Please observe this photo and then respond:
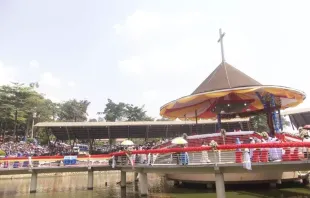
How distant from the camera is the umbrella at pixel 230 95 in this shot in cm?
1711

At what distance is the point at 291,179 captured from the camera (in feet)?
62.2

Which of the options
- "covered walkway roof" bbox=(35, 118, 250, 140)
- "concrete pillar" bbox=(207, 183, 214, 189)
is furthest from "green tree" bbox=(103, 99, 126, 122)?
"concrete pillar" bbox=(207, 183, 214, 189)

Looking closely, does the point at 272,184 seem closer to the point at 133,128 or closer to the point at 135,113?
the point at 133,128

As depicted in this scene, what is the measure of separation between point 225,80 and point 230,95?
221 centimetres

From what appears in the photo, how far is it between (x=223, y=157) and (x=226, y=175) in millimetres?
3708

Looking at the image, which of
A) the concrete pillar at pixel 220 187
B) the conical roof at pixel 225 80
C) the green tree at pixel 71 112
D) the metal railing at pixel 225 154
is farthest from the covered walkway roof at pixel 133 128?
the green tree at pixel 71 112

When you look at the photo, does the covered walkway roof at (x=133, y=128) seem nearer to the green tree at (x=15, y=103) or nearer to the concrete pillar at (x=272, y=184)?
the concrete pillar at (x=272, y=184)

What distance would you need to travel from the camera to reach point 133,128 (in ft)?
117

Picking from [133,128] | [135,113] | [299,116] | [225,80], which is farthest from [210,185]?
[135,113]

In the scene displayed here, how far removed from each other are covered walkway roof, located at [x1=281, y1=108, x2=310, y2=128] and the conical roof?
2113 cm

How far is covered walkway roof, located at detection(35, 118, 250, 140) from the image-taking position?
3341 centimetres

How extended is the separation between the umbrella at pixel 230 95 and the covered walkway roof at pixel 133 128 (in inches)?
403

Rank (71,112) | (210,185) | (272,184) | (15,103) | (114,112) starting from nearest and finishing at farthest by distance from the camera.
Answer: (272,184) → (210,185) → (15,103) → (71,112) → (114,112)

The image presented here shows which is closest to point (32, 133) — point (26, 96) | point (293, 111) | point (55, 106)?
point (26, 96)
